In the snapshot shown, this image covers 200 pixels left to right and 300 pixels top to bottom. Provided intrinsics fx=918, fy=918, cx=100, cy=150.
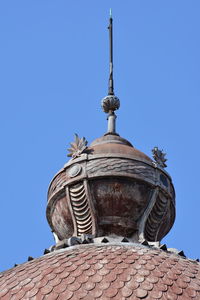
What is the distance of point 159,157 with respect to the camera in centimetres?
2012

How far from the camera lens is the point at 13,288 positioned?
51.6 feet

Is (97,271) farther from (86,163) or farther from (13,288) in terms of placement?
(86,163)

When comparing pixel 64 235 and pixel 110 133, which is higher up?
pixel 110 133

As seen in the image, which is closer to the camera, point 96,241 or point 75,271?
point 75,271

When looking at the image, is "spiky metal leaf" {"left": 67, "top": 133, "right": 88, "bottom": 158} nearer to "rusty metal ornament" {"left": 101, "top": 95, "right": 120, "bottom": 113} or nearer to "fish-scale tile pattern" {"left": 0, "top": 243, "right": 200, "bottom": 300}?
"rusty metal ornament" {"left": 101, "top": 95, "right": 120, "bottom": 113}

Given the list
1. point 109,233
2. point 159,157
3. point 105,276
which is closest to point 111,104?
point 159,157

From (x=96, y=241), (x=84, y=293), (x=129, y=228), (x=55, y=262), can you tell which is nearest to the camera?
(x=84, y=293)

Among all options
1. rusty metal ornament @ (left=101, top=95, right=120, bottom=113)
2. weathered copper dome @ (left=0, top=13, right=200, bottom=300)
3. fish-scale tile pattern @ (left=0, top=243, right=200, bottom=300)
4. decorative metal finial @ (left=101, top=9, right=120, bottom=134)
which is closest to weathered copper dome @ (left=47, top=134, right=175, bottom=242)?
weathered copper dome @ (left=0, top=13, right=200, bottom=300)

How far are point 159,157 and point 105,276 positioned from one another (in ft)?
17.6

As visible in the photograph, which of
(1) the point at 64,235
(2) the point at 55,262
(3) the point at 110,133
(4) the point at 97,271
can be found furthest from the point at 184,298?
(3) the point at 110,133

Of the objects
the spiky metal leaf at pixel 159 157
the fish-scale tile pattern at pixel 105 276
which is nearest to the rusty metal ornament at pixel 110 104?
the spiky metal leaf at pixel 159 157

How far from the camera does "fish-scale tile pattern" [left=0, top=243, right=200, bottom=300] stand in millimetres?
14867

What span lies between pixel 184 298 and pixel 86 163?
5112 mm

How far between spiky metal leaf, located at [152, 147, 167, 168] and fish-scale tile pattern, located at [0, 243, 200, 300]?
338 cm
